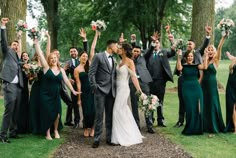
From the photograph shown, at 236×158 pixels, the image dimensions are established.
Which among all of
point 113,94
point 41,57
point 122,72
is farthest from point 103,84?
point 41,57

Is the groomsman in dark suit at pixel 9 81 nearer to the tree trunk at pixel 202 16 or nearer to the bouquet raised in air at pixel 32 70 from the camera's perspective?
the bouquet raised in air at pixel 32 70

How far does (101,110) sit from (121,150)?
40.8 inches

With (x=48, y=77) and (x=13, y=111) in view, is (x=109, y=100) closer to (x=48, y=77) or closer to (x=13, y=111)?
(x=48, y=77)

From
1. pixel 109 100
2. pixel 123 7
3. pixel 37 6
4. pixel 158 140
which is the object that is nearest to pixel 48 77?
pixel 109 100

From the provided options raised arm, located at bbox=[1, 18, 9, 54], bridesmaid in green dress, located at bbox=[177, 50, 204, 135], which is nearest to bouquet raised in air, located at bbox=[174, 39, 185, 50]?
bridesmaid in green dress, located at bbox=[177, 50, 204, 135]

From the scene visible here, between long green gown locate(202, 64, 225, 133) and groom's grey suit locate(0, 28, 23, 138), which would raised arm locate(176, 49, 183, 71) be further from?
groom's grey suit locate(0, 28, 23, 138)

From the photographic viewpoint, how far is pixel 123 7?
27.0m

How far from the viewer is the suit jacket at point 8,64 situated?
928 cm

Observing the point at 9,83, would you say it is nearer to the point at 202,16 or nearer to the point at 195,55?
the point at 195,55

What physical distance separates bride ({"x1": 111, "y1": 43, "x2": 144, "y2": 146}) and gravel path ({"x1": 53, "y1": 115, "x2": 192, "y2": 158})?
278 mm

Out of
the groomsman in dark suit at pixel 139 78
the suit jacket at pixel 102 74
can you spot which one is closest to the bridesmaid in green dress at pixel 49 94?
the suit jacket at pixel 102 74

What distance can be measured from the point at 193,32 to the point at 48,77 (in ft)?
36.7

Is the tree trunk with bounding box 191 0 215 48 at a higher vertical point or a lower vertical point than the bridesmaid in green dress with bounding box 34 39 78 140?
higher

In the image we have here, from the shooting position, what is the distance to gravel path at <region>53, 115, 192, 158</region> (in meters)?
8.09
